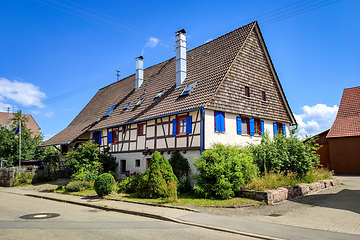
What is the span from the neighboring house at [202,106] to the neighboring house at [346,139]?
7980mm

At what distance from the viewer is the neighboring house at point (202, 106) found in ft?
53.1

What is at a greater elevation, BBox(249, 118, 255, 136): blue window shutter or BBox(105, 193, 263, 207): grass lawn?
BBox(249, 118, 255, 136): blue window shutter

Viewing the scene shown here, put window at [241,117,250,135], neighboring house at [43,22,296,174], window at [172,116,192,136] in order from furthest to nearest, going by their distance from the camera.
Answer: window at [241,117,250,135]
window at [172,116,192,136]
neighboring house at [43,22,296,174]

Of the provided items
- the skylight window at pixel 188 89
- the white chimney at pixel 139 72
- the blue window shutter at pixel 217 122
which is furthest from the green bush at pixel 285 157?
the white chimney at pixel 139 72

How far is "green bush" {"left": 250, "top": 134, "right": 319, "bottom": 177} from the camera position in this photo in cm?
1499

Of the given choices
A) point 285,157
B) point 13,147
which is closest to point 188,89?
point 285,157

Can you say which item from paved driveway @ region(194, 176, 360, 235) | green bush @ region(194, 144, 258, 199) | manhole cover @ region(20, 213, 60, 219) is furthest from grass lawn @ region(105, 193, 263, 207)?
manhole cover @ region(20, 213, 60, 219)

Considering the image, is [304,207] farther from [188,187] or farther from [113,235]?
[113,235]

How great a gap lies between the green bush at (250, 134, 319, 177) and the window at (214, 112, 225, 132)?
2.34 meters

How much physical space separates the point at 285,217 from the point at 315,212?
1.49 m

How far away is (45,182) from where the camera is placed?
24531 millimetres

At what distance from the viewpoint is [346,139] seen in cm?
2567

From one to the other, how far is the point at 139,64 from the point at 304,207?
19.1 metres

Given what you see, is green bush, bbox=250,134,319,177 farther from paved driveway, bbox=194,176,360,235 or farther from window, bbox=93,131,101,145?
window, bbox=93,131,101,145
